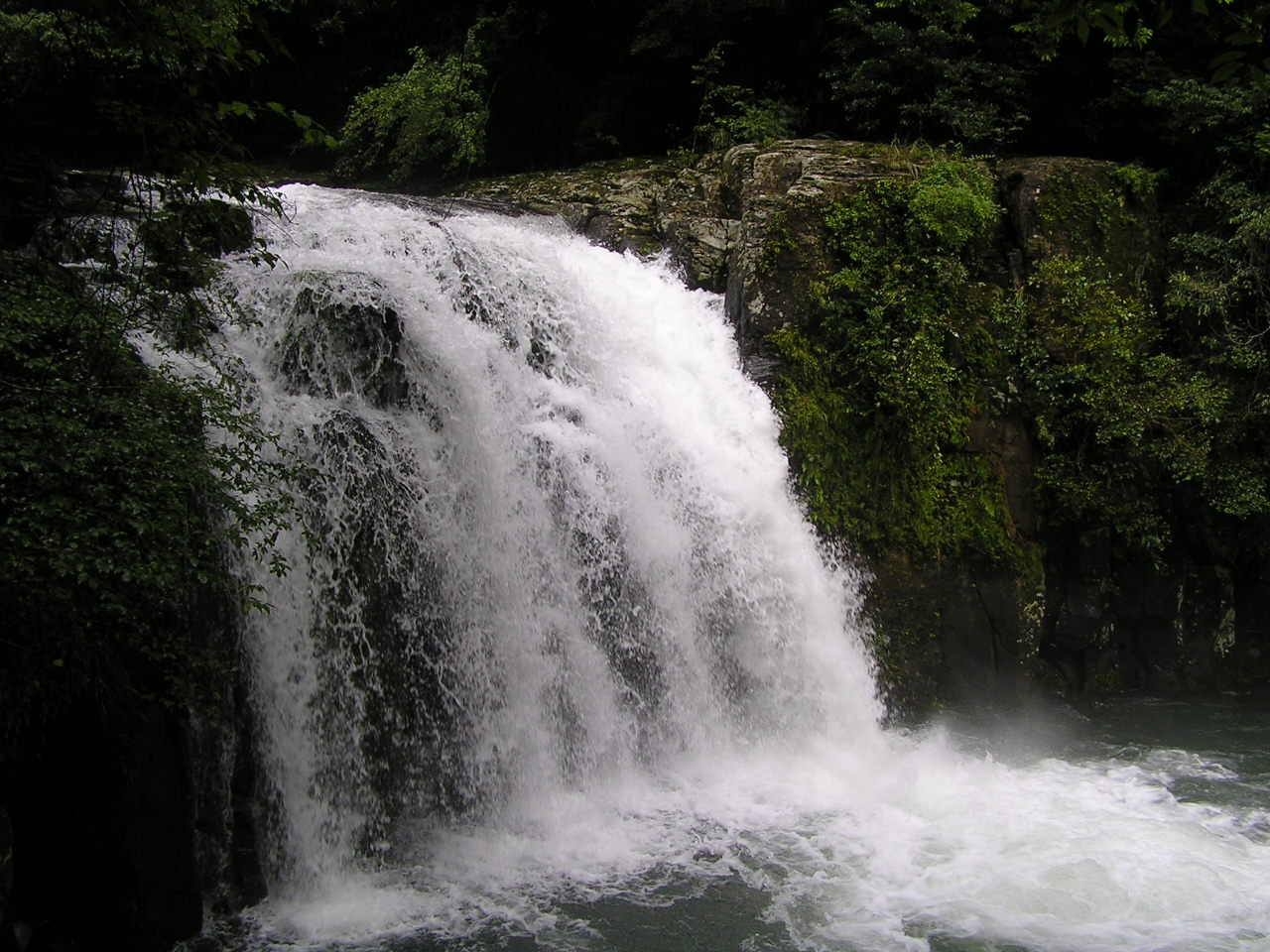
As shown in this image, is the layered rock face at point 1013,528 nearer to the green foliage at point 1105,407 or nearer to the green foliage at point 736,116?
the green foliage at point 1105,407

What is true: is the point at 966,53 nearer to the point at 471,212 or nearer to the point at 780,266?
the point at 780,266

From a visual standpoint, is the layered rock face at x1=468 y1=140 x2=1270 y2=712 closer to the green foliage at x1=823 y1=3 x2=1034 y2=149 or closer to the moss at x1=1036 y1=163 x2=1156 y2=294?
the moss at x1=1036 y1=163 x2=1156 y2=294

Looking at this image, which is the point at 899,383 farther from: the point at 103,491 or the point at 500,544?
the point at 103,491

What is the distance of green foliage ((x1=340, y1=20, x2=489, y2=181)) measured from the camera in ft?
41.1

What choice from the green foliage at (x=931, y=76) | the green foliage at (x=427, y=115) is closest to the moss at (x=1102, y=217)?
the green foliage at (x=931, y=76)

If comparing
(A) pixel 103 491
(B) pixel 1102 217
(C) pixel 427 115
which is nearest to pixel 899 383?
(B) pixel 1102 217

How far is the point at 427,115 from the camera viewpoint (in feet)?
41.0

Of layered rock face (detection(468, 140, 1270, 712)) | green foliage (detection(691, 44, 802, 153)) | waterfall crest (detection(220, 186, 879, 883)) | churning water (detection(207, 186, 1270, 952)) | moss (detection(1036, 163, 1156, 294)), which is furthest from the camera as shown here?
green foliage (detection(691, 44, 802, 153))

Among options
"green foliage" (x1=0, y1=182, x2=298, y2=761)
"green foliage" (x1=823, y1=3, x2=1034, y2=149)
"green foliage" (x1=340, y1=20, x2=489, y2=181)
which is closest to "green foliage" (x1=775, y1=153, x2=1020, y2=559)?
"green foliage" (x1=823, y1=3, x2=1034, y2=149)

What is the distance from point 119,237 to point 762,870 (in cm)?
630

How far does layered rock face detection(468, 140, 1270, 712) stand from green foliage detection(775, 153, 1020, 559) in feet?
0.55

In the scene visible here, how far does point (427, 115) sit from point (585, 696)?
8781 millimetres

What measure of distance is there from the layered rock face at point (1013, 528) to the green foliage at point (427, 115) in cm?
364

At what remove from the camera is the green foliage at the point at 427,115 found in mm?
12523
